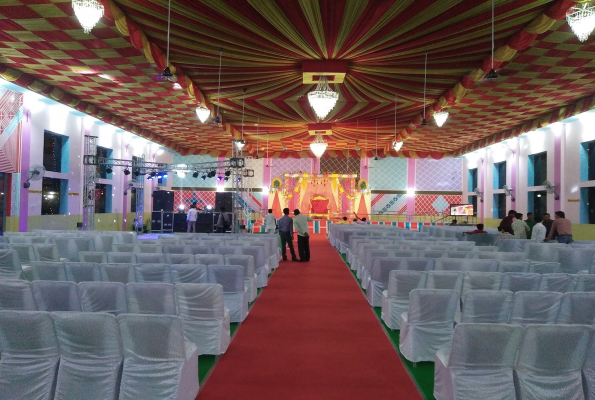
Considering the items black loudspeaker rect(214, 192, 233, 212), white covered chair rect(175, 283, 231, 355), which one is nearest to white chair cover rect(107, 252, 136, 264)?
white covered chair rect(175, 283, 231, 355)

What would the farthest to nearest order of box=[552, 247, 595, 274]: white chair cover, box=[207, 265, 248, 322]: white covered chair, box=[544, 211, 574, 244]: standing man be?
box=[544, 211, 574, 244]: standing man < box=[552, 247, 595, 274]: white chair cover < box=[207, 265, 248, 322]: white covered chair

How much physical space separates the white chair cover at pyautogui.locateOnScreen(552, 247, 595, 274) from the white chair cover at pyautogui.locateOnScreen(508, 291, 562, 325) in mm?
3943

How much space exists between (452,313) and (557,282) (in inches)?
52.5

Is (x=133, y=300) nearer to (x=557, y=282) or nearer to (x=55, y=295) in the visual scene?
(x=55, y=295)

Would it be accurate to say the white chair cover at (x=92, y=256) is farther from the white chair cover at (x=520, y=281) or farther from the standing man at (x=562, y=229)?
the standing man at (x=562, y=229)

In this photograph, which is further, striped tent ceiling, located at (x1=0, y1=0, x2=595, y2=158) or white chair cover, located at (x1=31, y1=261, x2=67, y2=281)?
striped tent ceiling, located at (x1=0, y1=0, x2=595, y2=158)

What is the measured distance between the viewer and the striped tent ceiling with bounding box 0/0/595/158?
6812 mm

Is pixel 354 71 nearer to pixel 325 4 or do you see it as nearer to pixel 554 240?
pixel 325 4

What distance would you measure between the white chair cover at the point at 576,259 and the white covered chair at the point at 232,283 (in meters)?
5.13

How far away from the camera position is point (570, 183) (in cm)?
1423

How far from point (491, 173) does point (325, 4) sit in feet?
54.9

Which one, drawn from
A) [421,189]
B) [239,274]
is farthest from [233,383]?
[421,189]

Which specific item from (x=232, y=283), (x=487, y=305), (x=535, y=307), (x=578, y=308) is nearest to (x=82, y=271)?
(x=232, y=283)

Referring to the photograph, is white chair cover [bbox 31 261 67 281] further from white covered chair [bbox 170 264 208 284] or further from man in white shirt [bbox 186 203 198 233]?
man in white shirt [bbox 186 203 198 233]
